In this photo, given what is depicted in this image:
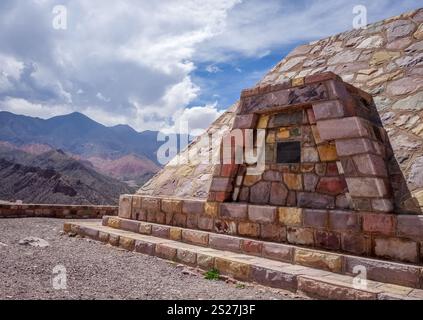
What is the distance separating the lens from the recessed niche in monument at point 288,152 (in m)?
5.02

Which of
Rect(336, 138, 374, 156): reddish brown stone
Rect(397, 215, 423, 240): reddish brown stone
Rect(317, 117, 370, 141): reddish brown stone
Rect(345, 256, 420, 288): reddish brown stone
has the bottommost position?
Rect(345, 256, 420, 288): reddish brown stone

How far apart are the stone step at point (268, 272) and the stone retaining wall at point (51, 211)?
5831mm

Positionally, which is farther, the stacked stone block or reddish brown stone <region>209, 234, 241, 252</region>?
reddish brown stone <region>209, 234, 241, 252</region>

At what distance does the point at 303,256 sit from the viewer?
4.36 metres

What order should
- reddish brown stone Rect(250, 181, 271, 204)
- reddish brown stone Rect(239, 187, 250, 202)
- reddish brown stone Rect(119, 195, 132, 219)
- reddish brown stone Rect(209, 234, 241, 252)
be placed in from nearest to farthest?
reddish brown stone Rect(209, 234, 241, 252) < reddish brown stone Rect(250, 181, 271, 204) < reddish brown stone Rect(239, 187, 250, 202) < reddish brown stone Rect(119, 195, 132, 219)

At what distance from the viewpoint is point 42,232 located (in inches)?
315

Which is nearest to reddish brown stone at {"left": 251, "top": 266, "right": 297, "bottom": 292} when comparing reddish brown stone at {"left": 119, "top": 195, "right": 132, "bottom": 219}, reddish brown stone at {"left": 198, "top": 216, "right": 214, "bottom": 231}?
reddish brown stone at {"left": 198, "top": 216, "right": 214, "bottom": 231}

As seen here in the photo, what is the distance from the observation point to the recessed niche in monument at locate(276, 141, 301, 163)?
502 cm

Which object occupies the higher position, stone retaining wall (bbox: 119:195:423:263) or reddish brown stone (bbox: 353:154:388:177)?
reddish brown stone (bbox: 353:154:388:177)

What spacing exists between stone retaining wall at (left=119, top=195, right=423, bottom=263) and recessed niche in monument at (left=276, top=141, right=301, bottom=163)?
0.72 metres

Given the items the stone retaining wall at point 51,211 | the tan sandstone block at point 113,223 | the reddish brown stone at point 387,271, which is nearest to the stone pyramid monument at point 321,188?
the reddish brown stone at point 387,271

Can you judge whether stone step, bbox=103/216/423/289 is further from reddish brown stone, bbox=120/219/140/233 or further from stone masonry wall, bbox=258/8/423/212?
stone masonry wall, bbox=258/8/423/212
